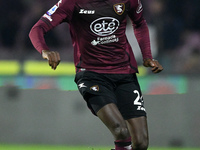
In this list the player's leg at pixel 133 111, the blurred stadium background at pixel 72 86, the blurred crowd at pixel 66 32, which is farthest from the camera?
the blurred crowd at pixel 66 32

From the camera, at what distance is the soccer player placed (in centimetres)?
397

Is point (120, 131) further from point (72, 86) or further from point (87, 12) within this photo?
point (72, 86)

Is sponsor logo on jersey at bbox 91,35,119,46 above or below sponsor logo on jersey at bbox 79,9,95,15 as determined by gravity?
below

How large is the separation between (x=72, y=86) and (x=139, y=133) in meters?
2.40

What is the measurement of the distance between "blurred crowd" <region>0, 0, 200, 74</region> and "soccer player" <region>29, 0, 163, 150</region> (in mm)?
2225

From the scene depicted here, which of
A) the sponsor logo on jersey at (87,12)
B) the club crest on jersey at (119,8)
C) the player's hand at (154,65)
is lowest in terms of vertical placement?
the player's hand at (154,65)

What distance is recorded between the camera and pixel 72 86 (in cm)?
634

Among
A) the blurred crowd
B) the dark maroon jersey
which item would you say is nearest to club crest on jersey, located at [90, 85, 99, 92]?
the dark maroon jersey

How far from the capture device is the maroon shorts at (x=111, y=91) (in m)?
3.91

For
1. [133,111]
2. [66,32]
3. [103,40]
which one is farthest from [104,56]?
[66,32]

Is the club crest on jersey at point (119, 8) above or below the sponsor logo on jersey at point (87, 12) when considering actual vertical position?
below

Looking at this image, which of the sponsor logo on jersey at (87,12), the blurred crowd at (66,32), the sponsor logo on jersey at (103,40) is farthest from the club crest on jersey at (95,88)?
the blurred crowd at (66,32)

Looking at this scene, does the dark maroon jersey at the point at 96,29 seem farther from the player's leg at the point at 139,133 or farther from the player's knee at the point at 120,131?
the player's knee at the point at 120,131

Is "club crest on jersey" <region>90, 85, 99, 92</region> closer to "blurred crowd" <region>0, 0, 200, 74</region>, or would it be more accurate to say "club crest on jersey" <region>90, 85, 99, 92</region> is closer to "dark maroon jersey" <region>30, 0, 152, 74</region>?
"dark maroon jersey" <region>30, 0, 152, 74</region>
